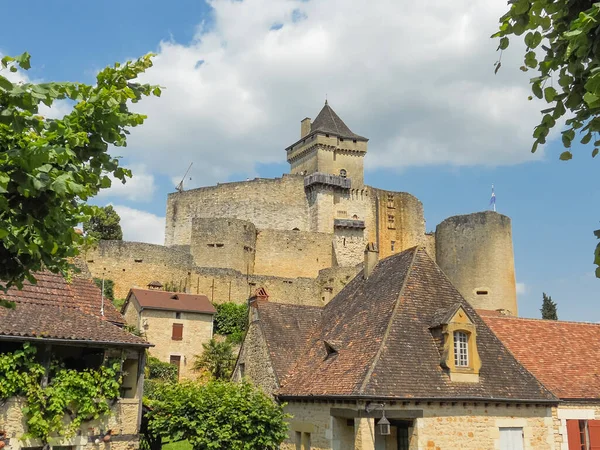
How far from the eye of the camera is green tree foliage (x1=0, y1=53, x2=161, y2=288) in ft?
16.8

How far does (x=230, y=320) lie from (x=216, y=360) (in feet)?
19.2

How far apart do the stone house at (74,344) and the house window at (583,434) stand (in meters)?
10.8

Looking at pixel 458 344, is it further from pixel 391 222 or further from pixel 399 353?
pixel 391 222

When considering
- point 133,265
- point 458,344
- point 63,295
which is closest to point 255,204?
point 133,265

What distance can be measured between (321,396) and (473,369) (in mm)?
3575

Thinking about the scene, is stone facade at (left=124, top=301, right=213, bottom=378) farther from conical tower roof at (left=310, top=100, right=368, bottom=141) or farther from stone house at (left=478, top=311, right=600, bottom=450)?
conical tower roof at (left=310, top=100, right=368, bottom=141)

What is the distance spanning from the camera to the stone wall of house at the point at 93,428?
41.5 ft

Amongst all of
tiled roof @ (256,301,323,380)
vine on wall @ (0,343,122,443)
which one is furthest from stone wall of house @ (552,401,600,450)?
vine on wall @ (0,343,122,443)

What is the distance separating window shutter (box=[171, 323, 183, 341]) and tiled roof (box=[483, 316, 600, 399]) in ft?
65.6

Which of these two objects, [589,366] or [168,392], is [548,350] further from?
[168,392]

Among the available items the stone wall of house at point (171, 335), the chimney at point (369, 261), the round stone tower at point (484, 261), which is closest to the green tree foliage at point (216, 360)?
the stone wall of house at point (171, 335)

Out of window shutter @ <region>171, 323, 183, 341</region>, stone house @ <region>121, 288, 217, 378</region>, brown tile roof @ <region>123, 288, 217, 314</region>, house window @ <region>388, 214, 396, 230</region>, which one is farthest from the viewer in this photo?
house window @ <region>388, 214, 396, 230</region>

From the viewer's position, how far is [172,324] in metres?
34.5

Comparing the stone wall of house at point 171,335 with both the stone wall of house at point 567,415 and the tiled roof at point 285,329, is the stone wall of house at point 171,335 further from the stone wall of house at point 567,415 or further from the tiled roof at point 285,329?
the stone wall of house at point 567,415
